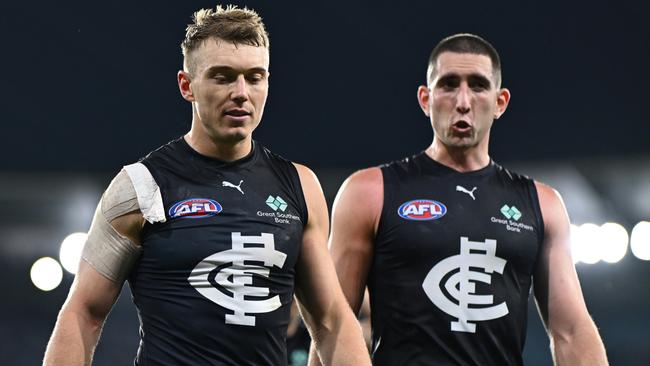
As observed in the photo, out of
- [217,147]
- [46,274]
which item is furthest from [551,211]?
[46,274]

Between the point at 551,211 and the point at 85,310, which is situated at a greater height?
the point at 551,211

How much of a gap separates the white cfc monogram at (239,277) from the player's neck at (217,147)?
0.35 meters

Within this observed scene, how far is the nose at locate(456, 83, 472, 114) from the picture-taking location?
4.57m

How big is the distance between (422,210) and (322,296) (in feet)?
2.62

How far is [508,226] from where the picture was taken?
4.57 meters

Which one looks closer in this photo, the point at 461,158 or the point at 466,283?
the point at 466,283

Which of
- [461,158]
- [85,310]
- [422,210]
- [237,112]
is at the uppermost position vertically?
[461,158]

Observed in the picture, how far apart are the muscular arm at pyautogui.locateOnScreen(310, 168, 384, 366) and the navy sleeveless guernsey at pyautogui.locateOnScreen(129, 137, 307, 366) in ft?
2.10

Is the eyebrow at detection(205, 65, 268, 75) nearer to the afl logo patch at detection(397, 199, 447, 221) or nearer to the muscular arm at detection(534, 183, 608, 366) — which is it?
the afl logo patch at detection(397, 199, 447, 221)

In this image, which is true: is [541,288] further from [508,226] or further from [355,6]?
[355,6]

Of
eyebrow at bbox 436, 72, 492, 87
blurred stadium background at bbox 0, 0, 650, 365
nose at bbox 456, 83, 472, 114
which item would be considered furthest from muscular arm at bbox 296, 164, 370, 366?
blurred stadium background at bbox 0, 0, 650, 365

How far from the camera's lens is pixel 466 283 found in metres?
4.46

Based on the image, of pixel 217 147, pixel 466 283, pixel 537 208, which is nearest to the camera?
pixel 217 147

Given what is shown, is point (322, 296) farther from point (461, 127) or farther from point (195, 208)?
point (461, 127)
